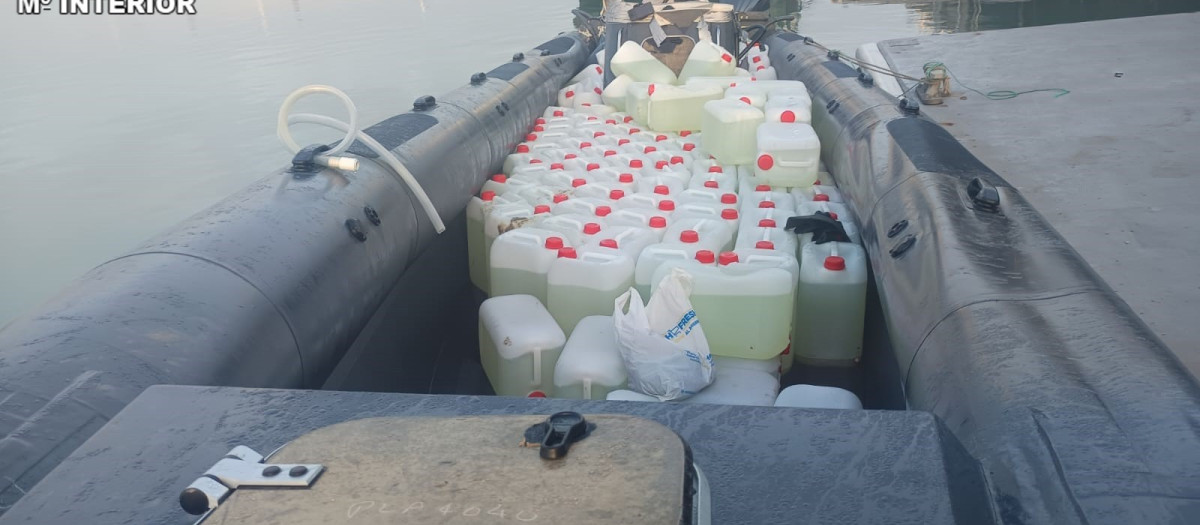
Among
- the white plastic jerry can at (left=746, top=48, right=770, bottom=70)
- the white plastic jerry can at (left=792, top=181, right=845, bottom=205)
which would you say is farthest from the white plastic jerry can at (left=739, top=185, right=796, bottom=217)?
the white plastic jerry can at (left=746, top=48, right=770, bottom=70)

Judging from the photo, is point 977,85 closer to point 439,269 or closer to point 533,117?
point 533,117

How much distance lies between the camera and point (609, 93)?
5000mm

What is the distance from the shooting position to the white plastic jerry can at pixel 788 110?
149 inches

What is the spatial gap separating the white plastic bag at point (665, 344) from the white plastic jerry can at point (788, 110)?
1880 mm

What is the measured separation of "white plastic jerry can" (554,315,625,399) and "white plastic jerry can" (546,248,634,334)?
0.88 feet

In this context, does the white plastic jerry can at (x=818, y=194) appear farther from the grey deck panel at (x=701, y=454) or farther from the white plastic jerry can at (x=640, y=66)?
the grey deck panel at (x=701, y=454)

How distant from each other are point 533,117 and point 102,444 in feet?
11.9

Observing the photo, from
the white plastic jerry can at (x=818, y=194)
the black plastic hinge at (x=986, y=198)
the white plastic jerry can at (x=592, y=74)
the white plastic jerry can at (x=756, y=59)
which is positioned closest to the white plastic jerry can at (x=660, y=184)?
the white plastic jerry can at (x=818, y=194)

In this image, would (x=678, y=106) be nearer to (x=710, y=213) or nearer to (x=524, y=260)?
(x=710, y=213)

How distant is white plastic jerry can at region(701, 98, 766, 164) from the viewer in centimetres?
370

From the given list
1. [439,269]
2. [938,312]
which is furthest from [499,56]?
[938,312]

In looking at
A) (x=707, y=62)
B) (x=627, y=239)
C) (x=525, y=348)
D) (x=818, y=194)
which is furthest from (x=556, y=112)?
(x=525, y=348)

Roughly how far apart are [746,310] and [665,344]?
0.36 m

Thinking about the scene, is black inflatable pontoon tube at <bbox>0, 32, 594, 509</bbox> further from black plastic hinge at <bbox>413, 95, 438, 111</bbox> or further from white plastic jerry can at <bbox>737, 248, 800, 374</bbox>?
white plastic jerry can at <bbox>737, 248, 800, 374</bbox>
